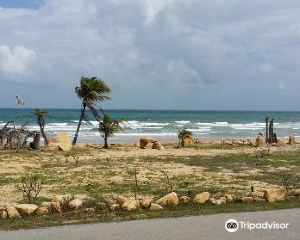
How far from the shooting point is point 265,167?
15.3 m

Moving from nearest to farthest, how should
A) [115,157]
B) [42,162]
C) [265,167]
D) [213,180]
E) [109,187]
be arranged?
1. [109,187]
2. [213,180]
3. [265,167]
4. [42,162]
5. [115,157]

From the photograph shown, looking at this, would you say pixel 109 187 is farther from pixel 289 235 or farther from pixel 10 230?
pixel 289 235

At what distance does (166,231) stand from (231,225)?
1023 mm

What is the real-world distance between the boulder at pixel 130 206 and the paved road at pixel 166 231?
2.44 feet

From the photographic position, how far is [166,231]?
21.3ft

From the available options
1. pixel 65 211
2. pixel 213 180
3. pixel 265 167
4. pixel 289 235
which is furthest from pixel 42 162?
pixel 289 235

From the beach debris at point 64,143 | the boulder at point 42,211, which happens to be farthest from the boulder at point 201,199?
the beach debris at point 64,143

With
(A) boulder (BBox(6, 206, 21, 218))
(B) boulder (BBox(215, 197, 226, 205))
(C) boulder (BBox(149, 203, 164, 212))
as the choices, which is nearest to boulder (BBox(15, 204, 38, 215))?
(A) boulder (BBox(6, 206, 21, 218))

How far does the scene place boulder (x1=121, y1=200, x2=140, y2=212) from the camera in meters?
7.82

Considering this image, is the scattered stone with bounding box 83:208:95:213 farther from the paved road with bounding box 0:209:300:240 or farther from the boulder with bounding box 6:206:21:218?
the boulder with bounding box 6:206:21:218

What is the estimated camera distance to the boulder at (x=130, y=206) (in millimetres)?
7820

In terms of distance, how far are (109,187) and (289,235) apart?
5.66m

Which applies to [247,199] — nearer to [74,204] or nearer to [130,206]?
[130,206]

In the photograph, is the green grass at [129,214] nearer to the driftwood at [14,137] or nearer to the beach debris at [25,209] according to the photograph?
the beach debris at [25,209]
